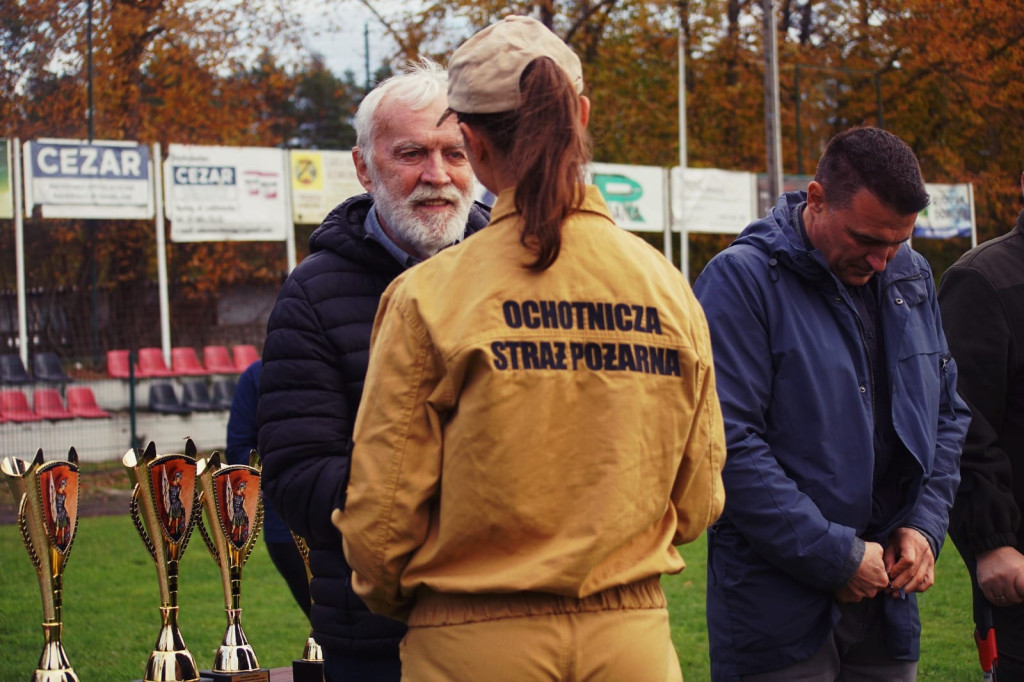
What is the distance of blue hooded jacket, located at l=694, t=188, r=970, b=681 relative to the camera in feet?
9.07

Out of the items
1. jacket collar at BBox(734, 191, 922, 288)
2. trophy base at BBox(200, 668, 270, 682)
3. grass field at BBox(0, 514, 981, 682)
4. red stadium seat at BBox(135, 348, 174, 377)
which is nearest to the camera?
jacket collar at BBox(734, 191, 922, 288)

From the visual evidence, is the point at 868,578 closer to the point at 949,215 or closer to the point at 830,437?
the point at 830,437

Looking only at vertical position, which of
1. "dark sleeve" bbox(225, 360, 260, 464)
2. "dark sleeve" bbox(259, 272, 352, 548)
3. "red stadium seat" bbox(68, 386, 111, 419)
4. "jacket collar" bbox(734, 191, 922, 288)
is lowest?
"red stadium seat" bbox(68, 386, 111, 419)

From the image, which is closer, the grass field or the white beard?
the white beard

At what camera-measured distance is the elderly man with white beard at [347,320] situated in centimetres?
222

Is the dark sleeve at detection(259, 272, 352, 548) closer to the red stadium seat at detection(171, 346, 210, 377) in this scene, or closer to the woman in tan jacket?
the woman in tan jacket

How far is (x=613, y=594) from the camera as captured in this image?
1.82 metres

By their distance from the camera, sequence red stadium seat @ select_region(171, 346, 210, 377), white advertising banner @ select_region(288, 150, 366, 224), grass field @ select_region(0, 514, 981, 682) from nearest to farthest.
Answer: grass field @ select_region(0, 514, 981, 682) → red stadium seat @ select_region(171, 346, 210, 377) → white advertising banner @ select_region(288, 150, 366, 224)

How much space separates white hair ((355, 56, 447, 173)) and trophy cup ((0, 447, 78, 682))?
1.11 meters

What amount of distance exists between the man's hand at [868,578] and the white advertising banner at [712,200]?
19.4 meters

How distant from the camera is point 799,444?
283cm

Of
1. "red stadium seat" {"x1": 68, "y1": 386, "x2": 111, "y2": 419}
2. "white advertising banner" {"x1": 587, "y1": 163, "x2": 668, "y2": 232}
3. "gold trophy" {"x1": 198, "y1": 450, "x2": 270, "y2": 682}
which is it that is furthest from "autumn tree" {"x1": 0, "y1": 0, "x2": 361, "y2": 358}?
"gold trophy" {"x1": 198, "y1": 450, "x2": 270, "y2": 682}

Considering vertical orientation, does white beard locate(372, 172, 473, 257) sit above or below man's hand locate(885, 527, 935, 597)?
above

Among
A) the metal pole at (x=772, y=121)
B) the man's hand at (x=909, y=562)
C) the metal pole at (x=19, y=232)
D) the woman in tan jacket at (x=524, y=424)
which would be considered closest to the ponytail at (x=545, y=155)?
the woman in tan jacket at (x=524, y=424)
